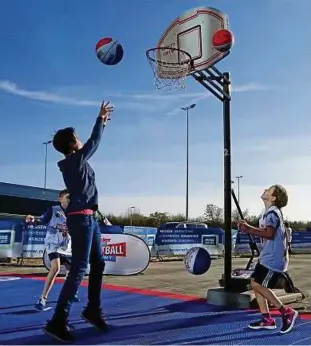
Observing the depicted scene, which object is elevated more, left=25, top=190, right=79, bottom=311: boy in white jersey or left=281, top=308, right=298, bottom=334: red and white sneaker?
left=25, top=190, right=79, bottom=311: boy in white jersey

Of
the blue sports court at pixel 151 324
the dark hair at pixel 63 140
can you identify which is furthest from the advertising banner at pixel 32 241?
the dark hair at pixel 63 140

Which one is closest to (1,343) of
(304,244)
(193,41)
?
(193,41)

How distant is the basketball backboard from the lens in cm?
757

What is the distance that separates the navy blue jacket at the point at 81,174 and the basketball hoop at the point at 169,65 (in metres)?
3.69

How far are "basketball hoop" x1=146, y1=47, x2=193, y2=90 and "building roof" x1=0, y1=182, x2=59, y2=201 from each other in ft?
101

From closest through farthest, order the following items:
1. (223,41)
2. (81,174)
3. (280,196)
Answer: (81,174)
(280,196)
(223,41)

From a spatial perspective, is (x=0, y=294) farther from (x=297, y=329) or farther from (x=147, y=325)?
(x=297, y=329)

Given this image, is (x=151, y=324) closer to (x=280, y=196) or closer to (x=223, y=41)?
(x=280, y=196)

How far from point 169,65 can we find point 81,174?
14.1 ft

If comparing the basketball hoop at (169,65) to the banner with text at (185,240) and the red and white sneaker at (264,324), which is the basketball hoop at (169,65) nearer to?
the red and white sneaker at (264,324)

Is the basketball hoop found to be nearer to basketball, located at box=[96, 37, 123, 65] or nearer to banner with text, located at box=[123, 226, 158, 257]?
basketball, located at box=[96, 37, 123, 65]

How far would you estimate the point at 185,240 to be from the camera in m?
18.8

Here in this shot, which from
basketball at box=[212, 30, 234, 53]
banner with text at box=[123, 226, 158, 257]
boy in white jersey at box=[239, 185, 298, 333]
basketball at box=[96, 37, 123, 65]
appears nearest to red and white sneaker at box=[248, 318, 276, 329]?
boy in white jersey at box=[239, 185, 298, 333]

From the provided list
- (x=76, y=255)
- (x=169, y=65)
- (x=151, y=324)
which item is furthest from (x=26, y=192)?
(x=76, y=255)
